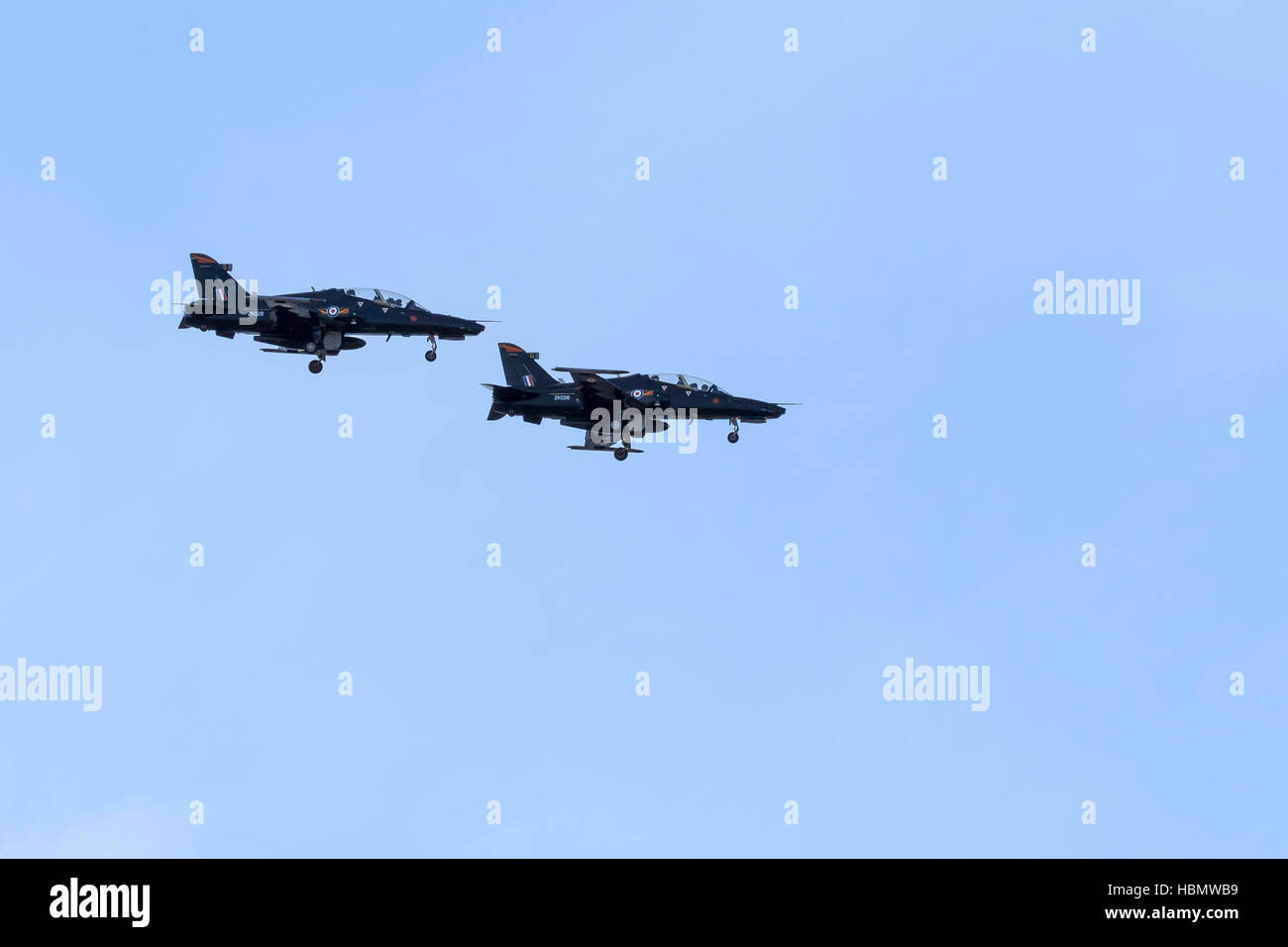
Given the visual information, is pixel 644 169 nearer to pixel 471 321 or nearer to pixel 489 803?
pixel 471 321

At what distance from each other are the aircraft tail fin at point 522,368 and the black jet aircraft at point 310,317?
5.18 meters

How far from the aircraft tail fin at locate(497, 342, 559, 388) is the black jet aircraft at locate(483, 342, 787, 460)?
1047mm

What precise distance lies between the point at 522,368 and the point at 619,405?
25.9 ft

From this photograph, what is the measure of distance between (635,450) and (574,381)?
14.1ft

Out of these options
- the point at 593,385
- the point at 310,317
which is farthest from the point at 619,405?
the point at 310,317

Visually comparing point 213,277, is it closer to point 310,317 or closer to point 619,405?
point 310,317

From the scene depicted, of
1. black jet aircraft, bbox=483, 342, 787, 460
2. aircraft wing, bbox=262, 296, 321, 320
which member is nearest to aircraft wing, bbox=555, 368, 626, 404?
black jet aircraft, bbox=483, 342, 787, 460

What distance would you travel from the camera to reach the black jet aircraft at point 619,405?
84250 mm

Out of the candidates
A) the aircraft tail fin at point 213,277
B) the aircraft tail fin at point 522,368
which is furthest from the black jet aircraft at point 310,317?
the aircraft tail fin at point 522,368

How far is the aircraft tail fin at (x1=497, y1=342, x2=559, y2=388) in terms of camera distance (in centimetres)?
8981

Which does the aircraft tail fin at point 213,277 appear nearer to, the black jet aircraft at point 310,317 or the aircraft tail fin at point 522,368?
the black jet aircraft at point 310,317

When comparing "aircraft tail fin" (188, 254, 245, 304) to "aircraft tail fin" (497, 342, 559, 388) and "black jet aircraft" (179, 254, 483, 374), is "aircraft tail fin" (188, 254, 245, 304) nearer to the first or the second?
"black jet aircraft" (179, 254, 483, 374)

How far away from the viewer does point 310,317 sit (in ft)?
268
